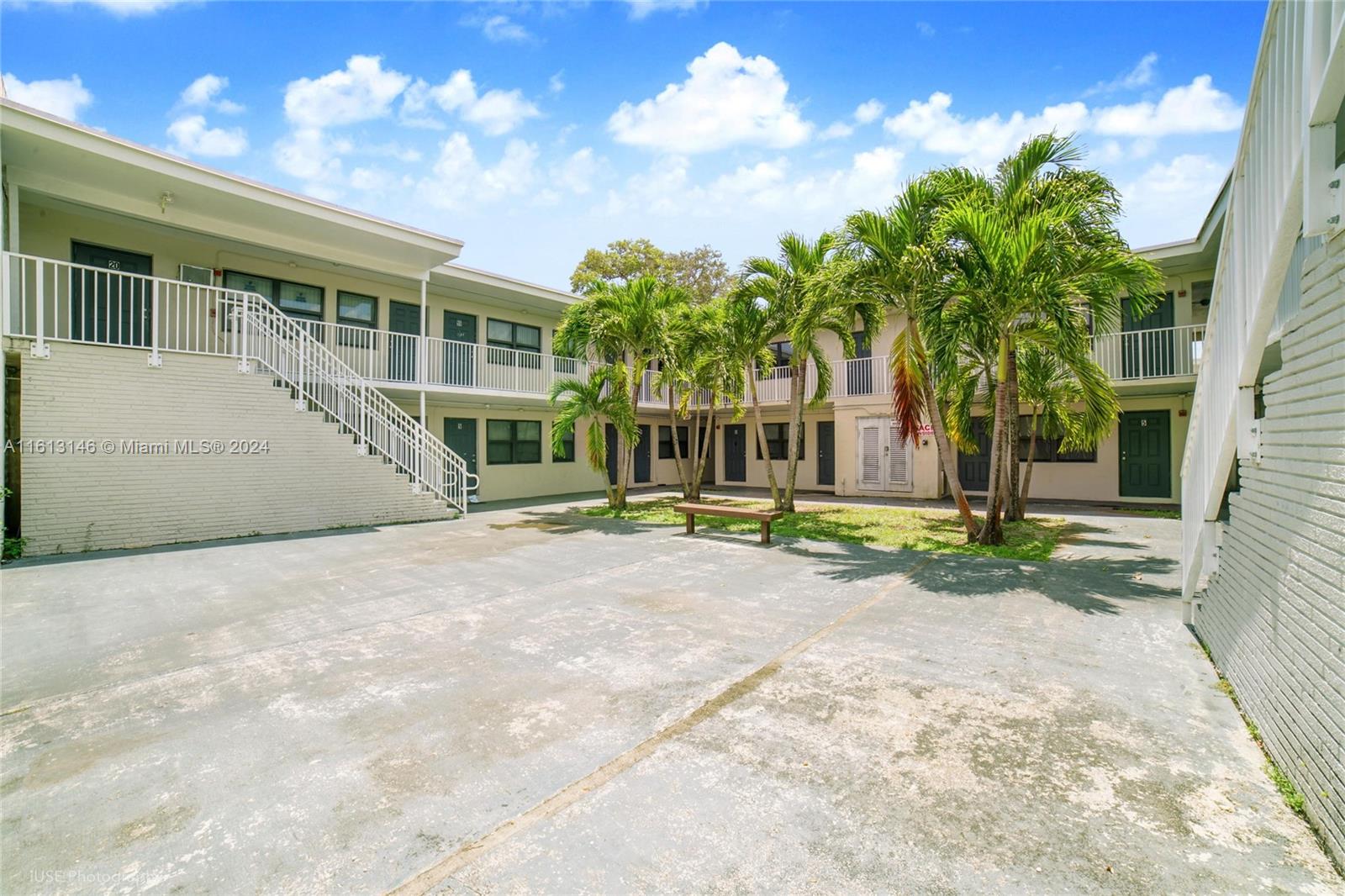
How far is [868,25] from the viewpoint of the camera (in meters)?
8.23

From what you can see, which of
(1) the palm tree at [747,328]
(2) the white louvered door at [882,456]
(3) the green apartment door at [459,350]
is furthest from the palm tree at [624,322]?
(2) the white louvered door at [882,456]

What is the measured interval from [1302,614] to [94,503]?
13.6 m

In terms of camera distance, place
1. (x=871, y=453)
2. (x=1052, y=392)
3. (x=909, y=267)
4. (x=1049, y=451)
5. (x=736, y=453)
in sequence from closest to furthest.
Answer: (x=909, y=267), (x=1052, y=392), (x=1049, y=451), (x=871, y=453), (x=736, y=453)

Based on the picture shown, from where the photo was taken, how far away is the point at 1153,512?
13.2 metres

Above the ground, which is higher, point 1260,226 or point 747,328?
point 747,328

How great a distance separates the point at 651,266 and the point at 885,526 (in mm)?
20306

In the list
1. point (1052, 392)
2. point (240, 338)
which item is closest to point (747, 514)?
point (1052, 392)

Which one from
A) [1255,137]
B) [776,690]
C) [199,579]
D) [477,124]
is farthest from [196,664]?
[1255,137]

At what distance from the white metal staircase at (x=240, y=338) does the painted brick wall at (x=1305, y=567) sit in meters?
12.6

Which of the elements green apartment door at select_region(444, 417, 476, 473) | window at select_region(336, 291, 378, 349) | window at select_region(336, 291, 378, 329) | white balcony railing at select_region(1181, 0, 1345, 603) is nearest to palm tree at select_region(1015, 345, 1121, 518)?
white balcony railing at select_region(1181, 0, 1345, 603)

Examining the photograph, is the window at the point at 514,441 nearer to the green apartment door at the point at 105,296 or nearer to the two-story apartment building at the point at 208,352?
the two-story apartment building at the point at 208,352

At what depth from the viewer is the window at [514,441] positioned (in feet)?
56.9

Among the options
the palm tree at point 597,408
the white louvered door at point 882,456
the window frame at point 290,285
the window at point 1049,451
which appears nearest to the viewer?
the window frame at point 290,285

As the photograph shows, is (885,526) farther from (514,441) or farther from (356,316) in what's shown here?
(356,316)
